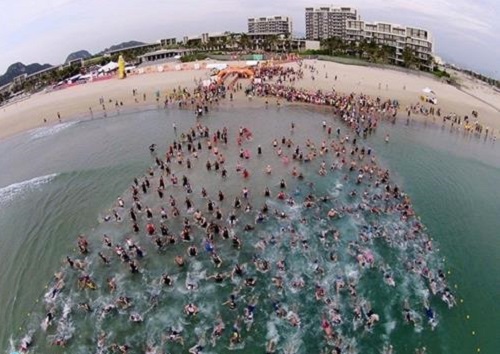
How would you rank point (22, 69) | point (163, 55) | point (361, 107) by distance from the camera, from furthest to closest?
→ point (22, 69) → point (163, 55) → point (361, 107)

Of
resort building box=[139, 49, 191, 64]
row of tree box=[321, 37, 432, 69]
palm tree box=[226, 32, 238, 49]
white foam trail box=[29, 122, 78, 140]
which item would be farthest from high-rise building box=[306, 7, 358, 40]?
white foam trail box=[29, 122, 78, 140]

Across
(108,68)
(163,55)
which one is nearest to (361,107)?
(108,68)

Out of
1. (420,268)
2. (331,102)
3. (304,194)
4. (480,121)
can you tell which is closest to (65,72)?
(331,102)

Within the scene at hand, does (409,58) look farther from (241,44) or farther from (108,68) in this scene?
(108,68)

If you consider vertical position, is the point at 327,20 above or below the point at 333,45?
above

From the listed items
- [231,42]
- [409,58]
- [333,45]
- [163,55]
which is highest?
[231,42]

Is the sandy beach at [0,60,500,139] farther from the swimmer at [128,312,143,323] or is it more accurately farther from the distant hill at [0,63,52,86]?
the distant hill at [0,63,52,86]

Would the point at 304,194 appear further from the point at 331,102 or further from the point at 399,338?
the point at 331,102

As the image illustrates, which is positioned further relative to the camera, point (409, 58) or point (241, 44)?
point (241, 44)
